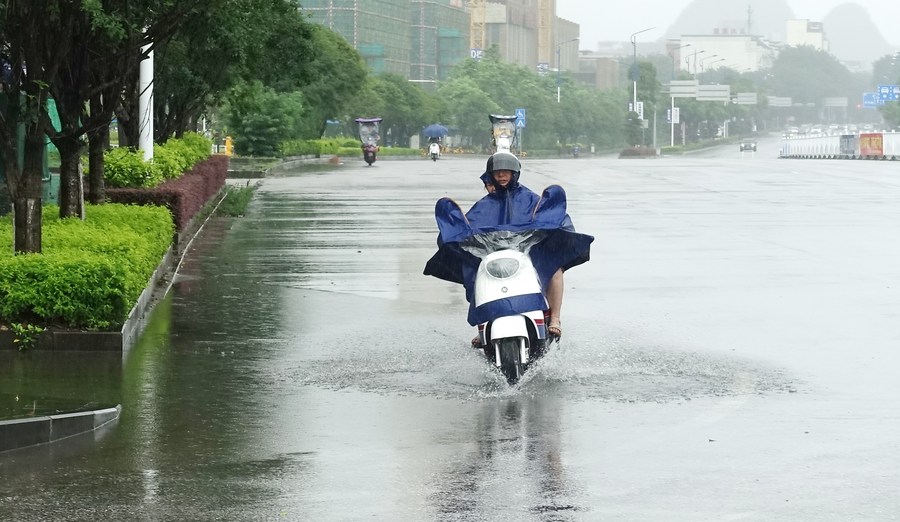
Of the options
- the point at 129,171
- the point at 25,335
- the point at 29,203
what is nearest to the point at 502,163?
the point at 25,335

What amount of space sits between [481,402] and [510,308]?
0.70 metres

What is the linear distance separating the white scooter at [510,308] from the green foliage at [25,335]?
3.30 metres

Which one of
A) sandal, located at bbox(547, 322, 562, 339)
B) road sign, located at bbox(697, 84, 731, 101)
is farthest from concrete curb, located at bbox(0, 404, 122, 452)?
road sign, located at bbox(697, 84, 731, 101)

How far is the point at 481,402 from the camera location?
10117mm

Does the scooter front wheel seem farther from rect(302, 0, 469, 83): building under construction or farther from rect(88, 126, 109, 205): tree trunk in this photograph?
rect(302, 0, 469, 83): building under construction

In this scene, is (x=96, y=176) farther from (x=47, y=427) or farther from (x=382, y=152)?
(x=382, y=152)

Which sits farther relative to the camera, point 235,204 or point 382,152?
point 382,152

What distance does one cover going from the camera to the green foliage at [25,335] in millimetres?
11789

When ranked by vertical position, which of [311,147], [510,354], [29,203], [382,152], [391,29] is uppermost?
[391,29]

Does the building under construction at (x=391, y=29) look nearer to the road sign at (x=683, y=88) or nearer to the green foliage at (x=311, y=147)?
the road sign at (x=683, y=88)

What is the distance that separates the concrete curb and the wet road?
0.39ft

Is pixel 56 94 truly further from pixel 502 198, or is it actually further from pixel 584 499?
pixel 584 499

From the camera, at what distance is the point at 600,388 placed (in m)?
10.7

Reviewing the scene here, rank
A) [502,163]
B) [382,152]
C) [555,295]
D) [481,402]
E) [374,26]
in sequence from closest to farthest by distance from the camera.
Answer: [481,402] < [502,163] < [555,295] < [382,152] < [374,26]
